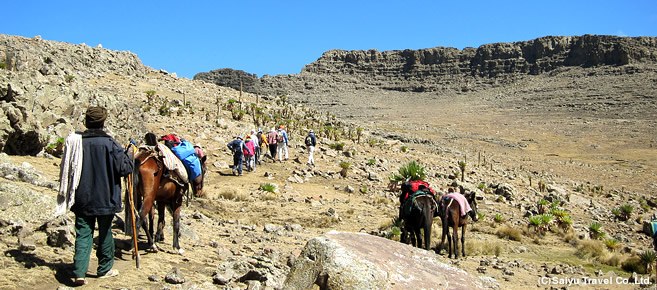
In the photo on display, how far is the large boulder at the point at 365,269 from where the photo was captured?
5180 mm

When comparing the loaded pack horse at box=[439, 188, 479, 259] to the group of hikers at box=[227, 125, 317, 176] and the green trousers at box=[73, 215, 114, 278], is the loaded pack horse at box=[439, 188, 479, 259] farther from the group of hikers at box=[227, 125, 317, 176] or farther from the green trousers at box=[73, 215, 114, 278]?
the group of hikers at box=[227, 125, 317, 176]

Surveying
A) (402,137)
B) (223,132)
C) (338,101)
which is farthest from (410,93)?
(223,132)

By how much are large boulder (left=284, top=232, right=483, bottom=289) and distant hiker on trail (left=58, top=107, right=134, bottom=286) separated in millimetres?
2075

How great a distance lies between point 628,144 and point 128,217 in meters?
68.7

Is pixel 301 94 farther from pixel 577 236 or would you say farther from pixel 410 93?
pixel 577 236

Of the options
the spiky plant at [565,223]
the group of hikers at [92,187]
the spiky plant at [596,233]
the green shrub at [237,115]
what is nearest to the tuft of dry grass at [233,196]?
the group of hikers at [92,187]

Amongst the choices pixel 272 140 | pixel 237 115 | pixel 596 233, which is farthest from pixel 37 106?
pixel 237 115

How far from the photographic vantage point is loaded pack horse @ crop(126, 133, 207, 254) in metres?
6.79

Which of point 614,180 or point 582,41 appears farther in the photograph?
point 582,41

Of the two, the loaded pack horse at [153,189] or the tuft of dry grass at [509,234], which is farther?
the tuft of dry grass at [509,234]

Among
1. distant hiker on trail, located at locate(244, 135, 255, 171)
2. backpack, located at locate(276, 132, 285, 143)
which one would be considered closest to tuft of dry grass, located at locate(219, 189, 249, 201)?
distant hiker on trail, located at locate(244, 135, 255, 171)

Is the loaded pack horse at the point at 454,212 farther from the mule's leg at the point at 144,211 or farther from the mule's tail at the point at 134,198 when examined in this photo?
the mule's tail at the point at 134,198

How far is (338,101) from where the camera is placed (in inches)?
4606

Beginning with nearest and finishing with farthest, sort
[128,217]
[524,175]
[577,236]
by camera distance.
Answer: [128,217] < [577,236] < [524,175]
